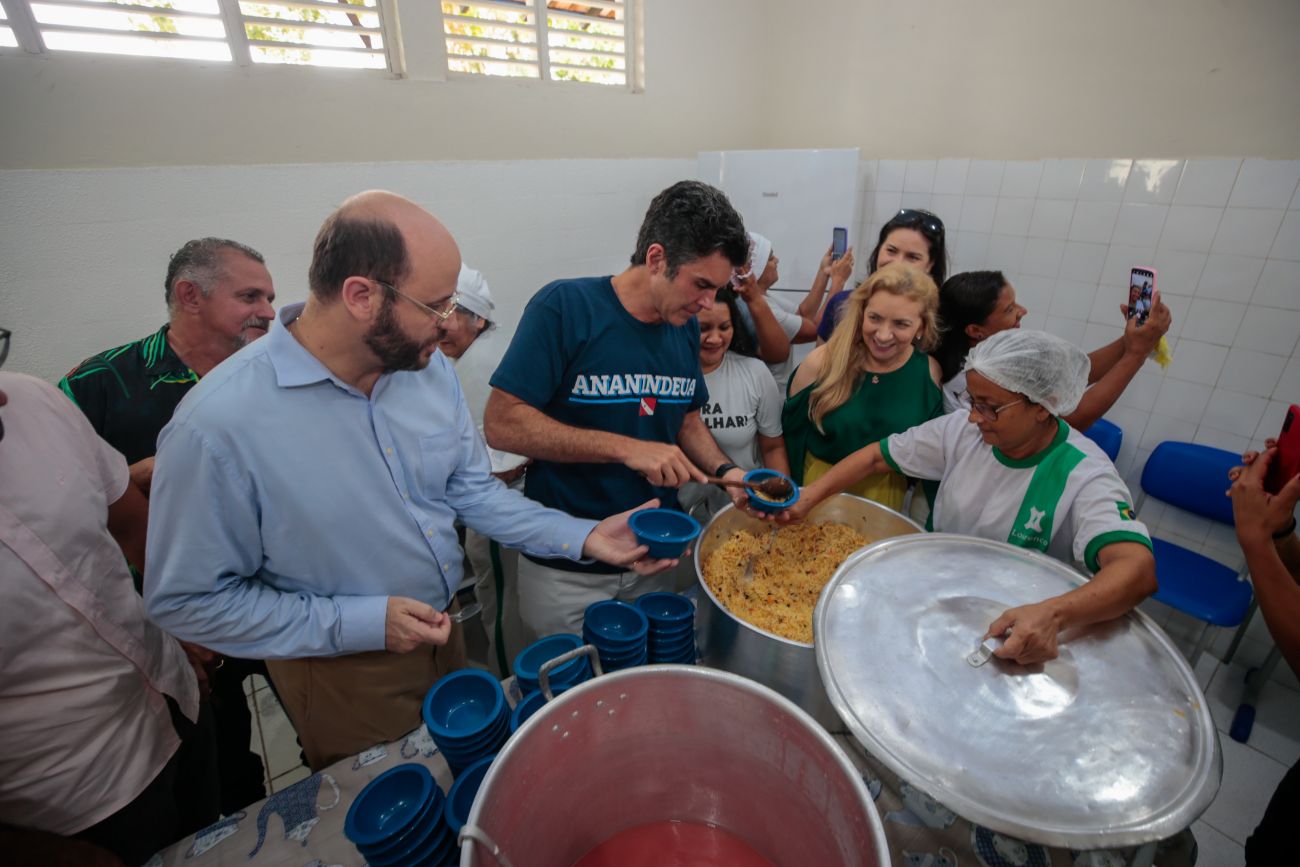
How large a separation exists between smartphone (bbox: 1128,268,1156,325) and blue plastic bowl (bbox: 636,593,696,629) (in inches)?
100

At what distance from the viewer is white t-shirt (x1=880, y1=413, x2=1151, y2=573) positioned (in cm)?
146

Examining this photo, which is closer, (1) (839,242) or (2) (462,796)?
(2) (462,796)

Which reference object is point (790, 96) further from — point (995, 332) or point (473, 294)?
point (473, 294)

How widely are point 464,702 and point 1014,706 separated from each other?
1.02m

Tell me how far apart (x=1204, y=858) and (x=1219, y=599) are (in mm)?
1114

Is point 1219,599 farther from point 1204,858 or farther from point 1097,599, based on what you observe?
point 1097,599

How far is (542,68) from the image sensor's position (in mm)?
3934

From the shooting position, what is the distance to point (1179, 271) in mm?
3041

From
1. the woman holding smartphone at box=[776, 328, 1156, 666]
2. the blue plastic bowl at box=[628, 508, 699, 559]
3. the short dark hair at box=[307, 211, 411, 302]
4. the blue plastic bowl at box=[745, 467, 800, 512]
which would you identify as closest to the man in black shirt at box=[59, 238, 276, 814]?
the short dark hair at box=[307, 211, 411, 302]

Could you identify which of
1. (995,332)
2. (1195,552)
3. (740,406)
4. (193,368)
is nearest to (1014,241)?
(995,332)

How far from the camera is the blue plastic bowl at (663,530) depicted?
1385 mm

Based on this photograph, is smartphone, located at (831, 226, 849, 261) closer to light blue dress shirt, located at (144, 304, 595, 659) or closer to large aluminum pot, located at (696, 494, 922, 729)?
large aluminum pot, located at (696, 494, 922, 729)

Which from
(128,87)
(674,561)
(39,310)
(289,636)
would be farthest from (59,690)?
(128,87)

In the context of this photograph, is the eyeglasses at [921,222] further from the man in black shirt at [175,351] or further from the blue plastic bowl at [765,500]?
the man in black shirt at [175,351]
